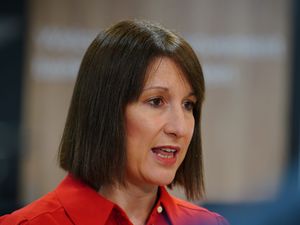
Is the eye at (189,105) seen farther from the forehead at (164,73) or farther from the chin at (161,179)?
the chin at (161,179)

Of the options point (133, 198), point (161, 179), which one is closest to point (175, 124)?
point (161, 179)

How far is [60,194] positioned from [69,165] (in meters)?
0.10

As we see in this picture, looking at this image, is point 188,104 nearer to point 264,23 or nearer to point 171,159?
point 171,159

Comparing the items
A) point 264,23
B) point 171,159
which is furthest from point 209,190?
point 171,159

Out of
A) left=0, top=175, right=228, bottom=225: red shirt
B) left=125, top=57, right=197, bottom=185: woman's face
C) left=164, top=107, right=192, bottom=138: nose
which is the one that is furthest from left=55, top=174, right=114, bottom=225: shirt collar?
left=164, top=107, right=192, bottom=138: nose

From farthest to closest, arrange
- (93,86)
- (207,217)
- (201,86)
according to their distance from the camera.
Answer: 1. (207,217)
2. (201,86)
3. (93,86)

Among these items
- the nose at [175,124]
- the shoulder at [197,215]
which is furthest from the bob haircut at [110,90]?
the shoulder at [197,215]

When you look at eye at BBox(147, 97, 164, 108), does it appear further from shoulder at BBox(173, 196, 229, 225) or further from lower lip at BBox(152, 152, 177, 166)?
shoulder at BBox(173, 196, 229, 225)

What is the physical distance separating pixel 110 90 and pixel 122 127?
11 cm

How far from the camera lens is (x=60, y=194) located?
69.1 inches

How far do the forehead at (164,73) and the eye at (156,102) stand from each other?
4 cm

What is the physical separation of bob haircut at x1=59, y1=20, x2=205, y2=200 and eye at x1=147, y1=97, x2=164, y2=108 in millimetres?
46

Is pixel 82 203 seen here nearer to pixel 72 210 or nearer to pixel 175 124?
pixel 72 210

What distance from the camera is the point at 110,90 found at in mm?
1719
